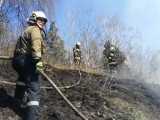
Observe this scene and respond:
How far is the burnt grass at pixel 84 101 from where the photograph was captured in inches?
250

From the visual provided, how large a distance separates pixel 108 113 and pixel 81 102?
1.86 ft

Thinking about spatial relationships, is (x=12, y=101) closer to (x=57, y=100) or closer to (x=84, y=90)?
(x=57, y=100)

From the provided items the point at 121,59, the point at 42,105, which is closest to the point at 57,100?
the point at 42,105

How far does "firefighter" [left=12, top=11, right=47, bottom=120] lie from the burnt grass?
0.40 meters

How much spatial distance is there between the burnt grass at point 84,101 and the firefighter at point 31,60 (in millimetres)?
402

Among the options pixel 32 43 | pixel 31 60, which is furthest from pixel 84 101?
pixel 32 43

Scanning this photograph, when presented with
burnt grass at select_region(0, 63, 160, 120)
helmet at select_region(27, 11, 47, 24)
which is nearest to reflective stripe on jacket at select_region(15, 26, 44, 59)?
helmet at select_region(27, 11, 47, 24)

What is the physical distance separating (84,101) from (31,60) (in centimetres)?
179

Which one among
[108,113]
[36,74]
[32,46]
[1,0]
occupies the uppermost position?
[1,0]

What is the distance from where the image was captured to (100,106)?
7434mm

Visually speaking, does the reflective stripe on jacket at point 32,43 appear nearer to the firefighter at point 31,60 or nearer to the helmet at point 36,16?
the firefighter at point 31,60

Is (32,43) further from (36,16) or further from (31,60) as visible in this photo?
(36,16)

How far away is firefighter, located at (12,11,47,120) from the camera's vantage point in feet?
18.7

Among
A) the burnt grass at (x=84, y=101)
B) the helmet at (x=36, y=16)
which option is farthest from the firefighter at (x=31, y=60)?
the burnt grass at (x=84, y=101)
